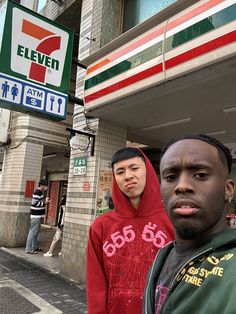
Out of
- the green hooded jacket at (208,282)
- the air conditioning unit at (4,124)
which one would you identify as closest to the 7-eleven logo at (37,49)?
the green hooded jacket at (208,282)

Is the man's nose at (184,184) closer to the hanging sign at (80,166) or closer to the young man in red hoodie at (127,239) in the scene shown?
the young man in red hoodie at (127,239)

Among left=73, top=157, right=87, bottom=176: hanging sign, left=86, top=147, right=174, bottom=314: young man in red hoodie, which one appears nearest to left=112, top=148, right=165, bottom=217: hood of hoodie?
left=86, top=147, right=174, bottom=314: young man in red hoodie

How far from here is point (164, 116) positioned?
582cm

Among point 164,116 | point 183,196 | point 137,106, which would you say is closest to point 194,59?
point 137,106

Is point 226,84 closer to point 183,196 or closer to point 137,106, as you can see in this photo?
point 137,106

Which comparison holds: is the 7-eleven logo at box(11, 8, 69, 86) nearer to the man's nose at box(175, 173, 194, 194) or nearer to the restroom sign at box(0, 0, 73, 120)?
the restroom sign at box(0, 0, 73, 120)

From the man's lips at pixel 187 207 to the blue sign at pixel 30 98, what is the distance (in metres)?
4.18

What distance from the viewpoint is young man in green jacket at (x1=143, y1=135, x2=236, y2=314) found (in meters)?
0.83

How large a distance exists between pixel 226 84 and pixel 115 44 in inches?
83.3

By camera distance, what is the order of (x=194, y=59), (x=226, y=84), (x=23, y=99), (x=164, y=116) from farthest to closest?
1. (x=164, y=116)
2. (x=23, y=99)
3. (x=226, y=84)
4. (x=194, y=59)

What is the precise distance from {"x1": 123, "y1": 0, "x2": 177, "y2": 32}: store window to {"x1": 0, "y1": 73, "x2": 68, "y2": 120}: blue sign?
233cm

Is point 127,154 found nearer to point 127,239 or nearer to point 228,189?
point 127,239

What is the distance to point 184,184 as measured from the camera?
100 cm

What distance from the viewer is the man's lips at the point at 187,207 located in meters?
0.97
